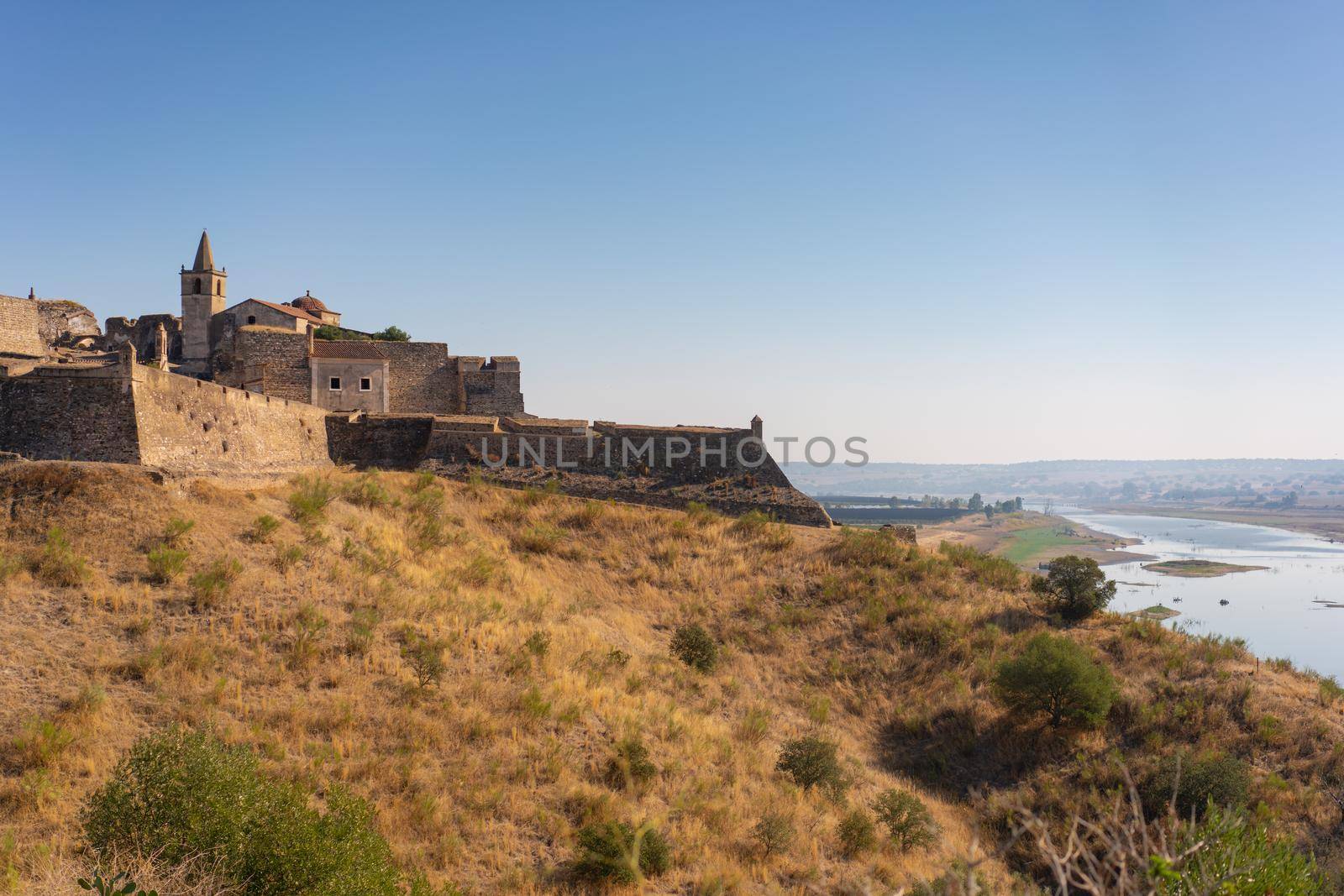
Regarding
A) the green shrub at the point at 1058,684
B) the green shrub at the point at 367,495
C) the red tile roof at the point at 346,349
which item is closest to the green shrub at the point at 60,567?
the green shrub at the point at 367,495

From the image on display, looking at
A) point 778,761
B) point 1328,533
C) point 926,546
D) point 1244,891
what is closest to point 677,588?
point 778,761

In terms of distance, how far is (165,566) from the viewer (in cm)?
1173

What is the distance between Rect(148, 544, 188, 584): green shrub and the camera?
11.7m

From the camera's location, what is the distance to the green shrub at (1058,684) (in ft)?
47.7

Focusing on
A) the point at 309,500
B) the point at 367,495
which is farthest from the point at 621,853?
the point at 367,495

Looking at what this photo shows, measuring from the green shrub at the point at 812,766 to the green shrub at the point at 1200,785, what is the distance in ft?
17.2

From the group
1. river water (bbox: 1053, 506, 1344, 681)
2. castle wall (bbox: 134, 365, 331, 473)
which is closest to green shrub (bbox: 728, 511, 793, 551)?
river water (bbox: 1053, 506, 1344, 681)

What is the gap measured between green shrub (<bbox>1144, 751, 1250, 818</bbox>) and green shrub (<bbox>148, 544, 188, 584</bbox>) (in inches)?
642

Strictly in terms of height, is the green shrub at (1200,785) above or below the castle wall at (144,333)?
below

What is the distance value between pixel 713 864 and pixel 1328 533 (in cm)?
14849

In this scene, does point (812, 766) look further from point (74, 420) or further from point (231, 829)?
point (74, 420)

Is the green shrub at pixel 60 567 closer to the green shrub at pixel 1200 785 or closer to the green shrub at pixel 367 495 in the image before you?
the green shrub at pixel 367 495

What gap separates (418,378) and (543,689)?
1791 cm

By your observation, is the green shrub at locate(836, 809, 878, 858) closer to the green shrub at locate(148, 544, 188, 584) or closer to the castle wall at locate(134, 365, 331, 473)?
the green shrub at locate(148, 544, 188, 584)
